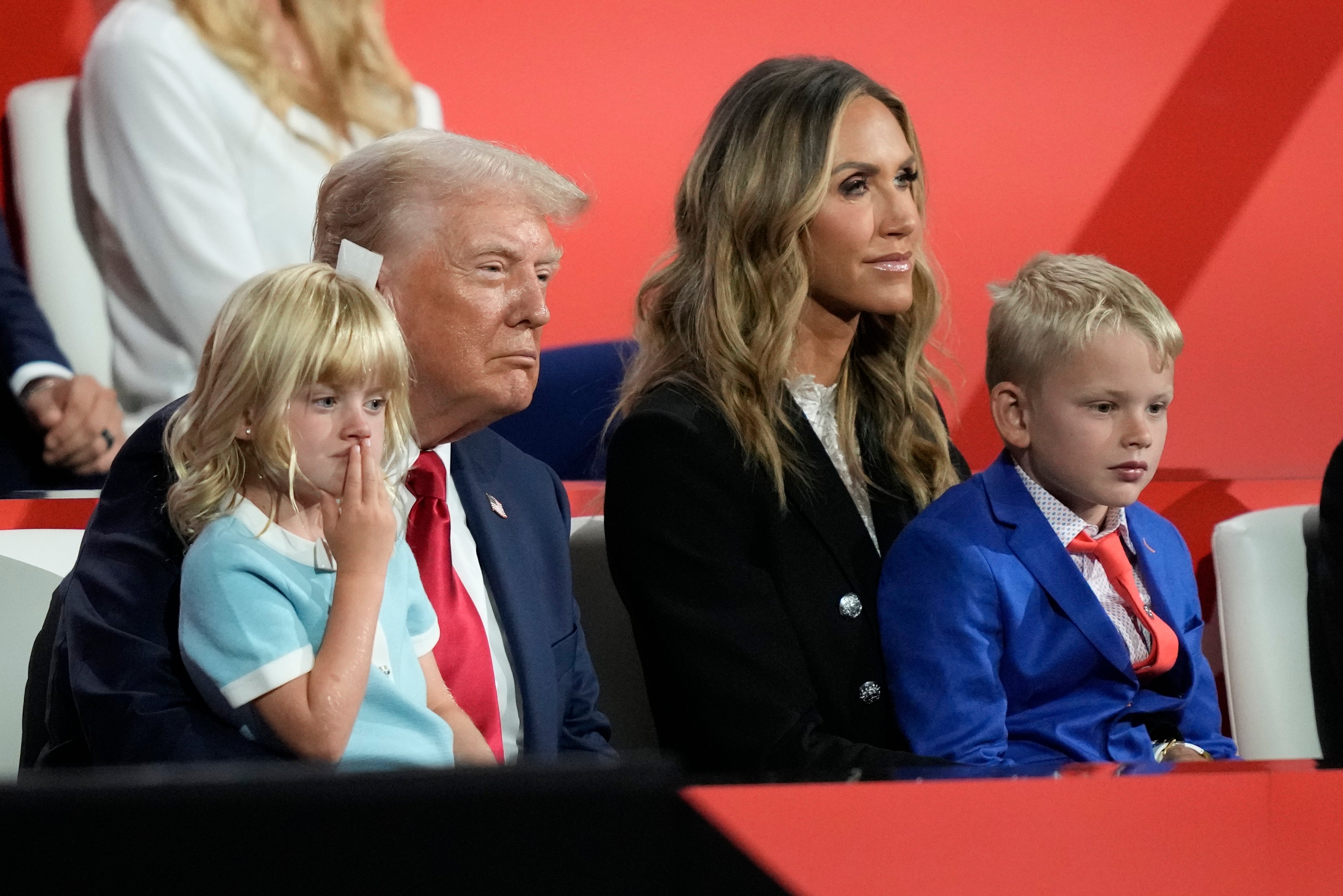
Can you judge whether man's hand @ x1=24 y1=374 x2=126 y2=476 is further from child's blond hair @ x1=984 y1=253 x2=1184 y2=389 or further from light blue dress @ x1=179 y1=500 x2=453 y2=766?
child's blond hair @ x1=984 y1=253 x2=1184 y2=389

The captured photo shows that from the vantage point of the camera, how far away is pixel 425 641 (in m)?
1.53

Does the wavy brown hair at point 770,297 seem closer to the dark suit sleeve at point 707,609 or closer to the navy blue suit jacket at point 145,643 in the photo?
the dark suit sleeve at point 707,609

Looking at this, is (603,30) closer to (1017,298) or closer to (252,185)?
(252,185)

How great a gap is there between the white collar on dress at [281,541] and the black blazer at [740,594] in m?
0.49

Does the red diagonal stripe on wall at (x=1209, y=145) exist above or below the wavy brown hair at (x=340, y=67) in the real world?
above

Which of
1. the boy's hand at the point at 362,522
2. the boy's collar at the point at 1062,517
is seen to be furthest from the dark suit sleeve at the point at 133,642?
the boy's collar at the point at 1062,517

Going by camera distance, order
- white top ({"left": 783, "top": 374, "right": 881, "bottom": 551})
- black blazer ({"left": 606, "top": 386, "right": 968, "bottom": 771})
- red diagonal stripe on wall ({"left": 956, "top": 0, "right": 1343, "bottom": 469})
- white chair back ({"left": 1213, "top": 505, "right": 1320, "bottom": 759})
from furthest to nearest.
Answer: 1. red diagonal stripe on wall ({"left": 956, "top": 0, "right": 1343, "bottom": 469})
2. white chair back ({"left": 1213, "top": 505, "right": 1320, "bottom": 759})
3. white top ({"left": 783, "top": 374, "right": 881, "bottom": 551})
4. black blazer ({"left": 606, "top": 386, "right": 968, "bottom": 771})

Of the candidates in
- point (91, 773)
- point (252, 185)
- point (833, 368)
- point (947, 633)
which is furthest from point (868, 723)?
point (252, 185)

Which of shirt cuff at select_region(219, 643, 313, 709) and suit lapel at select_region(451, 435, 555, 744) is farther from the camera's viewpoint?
suit lapel at select_region(451, 435, 555, 744)

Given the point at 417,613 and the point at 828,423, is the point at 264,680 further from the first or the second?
the point at 828,423

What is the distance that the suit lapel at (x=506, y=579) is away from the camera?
5.52 feet

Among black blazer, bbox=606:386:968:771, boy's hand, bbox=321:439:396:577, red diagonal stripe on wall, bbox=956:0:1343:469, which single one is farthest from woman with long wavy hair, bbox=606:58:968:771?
red diagonal stripe on wall, bbox=956:0:1343:469

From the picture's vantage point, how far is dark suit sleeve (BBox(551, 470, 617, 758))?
5.86ft

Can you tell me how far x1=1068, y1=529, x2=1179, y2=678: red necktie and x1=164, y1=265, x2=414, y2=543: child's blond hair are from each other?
2.87 ft
